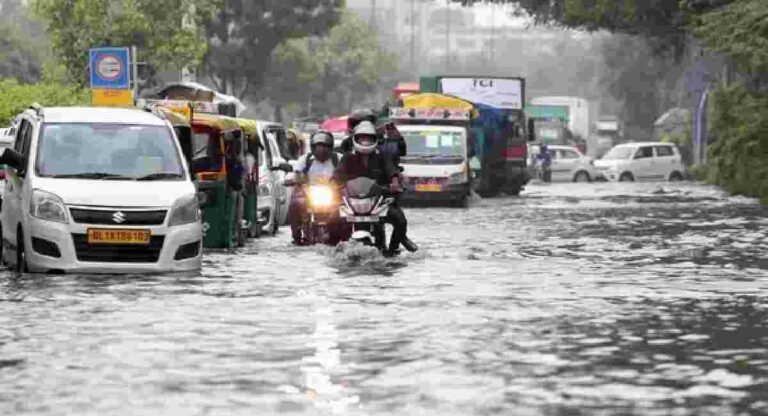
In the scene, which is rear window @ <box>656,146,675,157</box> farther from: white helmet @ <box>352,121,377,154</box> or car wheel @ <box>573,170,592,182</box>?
white helmet @ <box>352,121,377,154</box>

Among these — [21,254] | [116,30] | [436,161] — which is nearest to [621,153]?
[116,30]

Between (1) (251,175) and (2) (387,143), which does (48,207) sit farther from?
(1) (251,175)

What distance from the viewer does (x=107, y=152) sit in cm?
2116

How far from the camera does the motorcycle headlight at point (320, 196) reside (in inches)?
1045

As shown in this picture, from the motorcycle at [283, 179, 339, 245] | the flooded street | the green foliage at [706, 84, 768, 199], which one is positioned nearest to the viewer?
the flooded street

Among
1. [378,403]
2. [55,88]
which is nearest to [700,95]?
[55,88]

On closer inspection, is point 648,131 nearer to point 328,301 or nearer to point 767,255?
point 767,255

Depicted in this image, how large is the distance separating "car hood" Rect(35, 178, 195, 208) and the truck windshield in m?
24.5

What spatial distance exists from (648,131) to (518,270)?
99983 mm

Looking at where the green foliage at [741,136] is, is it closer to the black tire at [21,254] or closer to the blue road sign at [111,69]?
the blue road sign at [111,69]

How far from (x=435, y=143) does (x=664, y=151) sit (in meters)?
30.9

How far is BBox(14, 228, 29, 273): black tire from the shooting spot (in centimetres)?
2007

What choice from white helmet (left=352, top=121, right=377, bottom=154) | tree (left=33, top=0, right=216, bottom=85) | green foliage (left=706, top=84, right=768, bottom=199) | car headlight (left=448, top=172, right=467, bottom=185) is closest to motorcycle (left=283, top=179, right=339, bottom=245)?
white helmet (left=352, top=121, right=377, bottom=154)

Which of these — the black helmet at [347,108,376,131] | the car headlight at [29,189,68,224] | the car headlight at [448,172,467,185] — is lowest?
the car headlight at [448,172,467,185]
